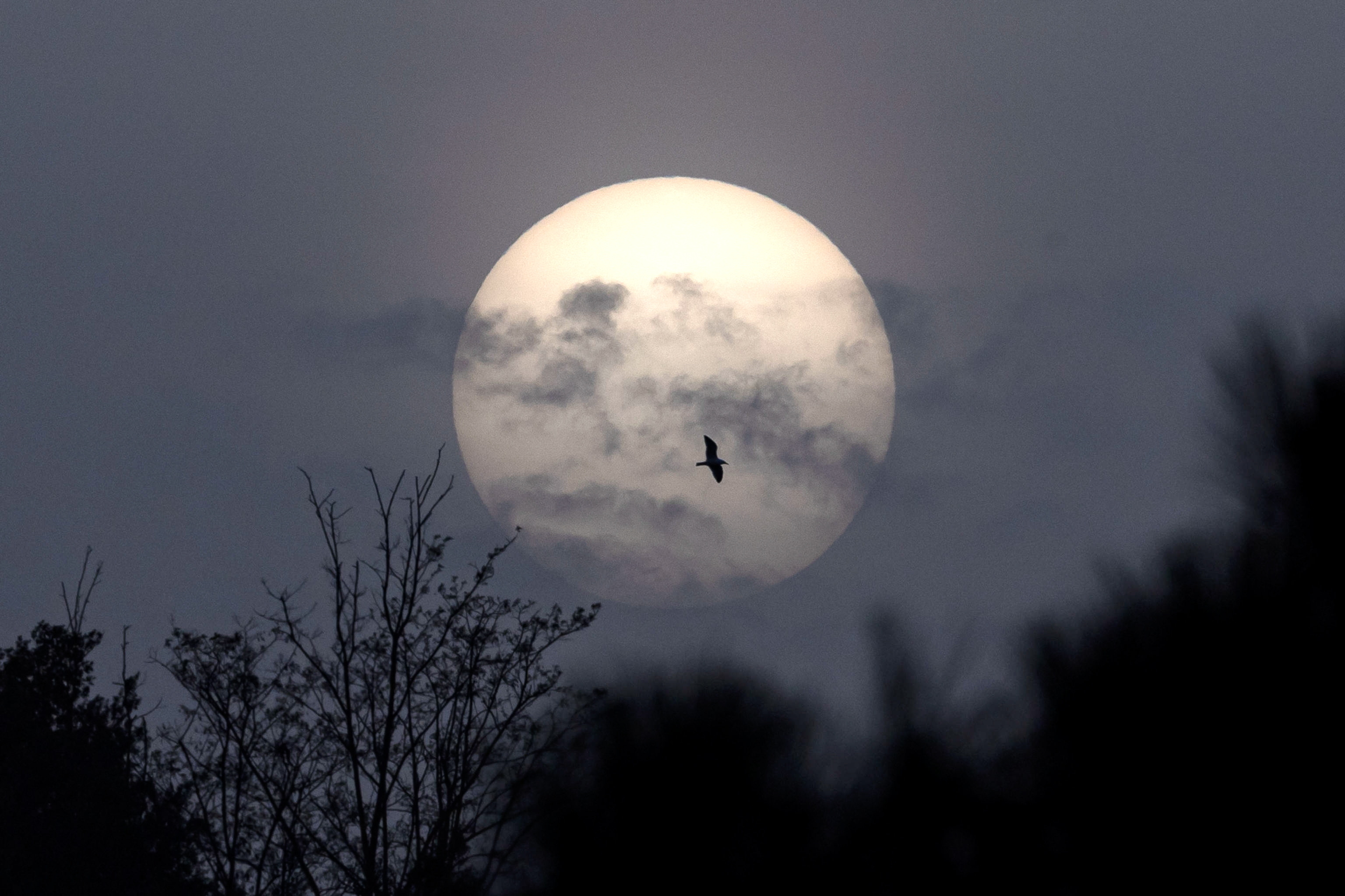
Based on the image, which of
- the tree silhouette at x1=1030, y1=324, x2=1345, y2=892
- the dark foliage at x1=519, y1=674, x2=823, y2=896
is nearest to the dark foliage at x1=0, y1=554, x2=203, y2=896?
the dark foliage at x1=519, y1=674, x2=823, y2=896

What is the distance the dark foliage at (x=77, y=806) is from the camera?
23.9 m

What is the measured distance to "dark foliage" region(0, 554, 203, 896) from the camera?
2386 centimetres

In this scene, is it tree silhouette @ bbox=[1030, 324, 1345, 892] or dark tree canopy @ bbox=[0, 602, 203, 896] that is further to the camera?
dark tree canopy @ bbox=[0, 602, 203, 896]

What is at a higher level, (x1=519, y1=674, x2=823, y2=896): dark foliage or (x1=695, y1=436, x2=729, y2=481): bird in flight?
(x1=695, y1=436, x2=729, y2=481): bird in flight

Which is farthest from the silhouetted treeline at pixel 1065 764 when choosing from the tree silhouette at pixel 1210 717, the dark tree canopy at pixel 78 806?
the dark tree canopy at pixel 78 806

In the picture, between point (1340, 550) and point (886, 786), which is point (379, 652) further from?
point (1340, 550)

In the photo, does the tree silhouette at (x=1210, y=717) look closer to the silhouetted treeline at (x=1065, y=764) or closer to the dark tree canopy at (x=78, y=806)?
the silhouetted treeline at (x=1065, y=764)

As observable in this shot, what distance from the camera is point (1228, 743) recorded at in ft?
52.7

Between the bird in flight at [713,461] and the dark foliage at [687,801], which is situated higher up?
the bird in flight at [713,461]

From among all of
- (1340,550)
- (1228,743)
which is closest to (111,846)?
(1228,743)

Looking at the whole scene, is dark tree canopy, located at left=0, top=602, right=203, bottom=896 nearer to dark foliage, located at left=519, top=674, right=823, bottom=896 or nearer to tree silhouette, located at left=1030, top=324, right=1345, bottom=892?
dark foliage, located at left=519, top=674, right=823, bottom=896

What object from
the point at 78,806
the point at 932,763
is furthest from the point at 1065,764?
the point at 78,806

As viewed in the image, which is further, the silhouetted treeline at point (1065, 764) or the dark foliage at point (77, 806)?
the dark foliage at point (77, 806)

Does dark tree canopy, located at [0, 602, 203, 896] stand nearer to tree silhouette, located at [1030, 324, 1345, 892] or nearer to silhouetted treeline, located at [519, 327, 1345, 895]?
silhouetted treeline, located at [519, 327, 1345, 895]
